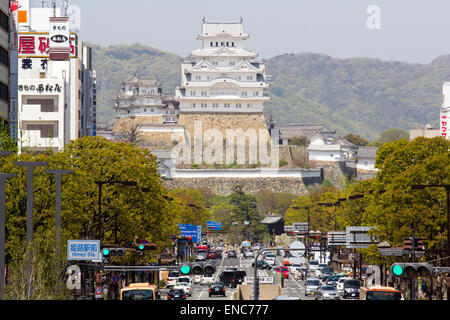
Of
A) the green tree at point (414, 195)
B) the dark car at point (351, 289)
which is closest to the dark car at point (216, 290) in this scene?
the dark car at point (351, 289)

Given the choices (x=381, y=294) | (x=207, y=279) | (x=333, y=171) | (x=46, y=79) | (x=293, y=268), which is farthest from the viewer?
(x=333, y=171)

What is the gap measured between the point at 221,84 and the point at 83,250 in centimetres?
13452

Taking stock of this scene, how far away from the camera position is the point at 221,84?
177 meters

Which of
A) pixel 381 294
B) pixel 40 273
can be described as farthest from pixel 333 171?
pixel 40 273

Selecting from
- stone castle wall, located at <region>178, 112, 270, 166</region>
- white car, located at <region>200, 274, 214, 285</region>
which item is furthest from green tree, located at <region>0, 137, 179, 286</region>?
stone castle wall, located at <region>178, 112, 270, 166</region>

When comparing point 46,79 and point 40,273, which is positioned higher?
point 46,79

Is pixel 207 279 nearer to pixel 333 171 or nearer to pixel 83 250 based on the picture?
pixel 83 250

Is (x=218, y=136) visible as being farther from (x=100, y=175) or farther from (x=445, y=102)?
(x=100, y=175)

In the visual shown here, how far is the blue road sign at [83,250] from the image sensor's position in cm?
4397

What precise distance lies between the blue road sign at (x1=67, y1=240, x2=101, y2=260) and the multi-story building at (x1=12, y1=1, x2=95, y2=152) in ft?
136

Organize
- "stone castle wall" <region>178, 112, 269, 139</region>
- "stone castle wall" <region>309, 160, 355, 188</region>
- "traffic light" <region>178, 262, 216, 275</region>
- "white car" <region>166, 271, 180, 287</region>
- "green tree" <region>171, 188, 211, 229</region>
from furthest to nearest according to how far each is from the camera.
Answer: "stone castle wall" <region>178, 112, 269, 139</region> → "stone castle wall" <region>309, 160, 355, 188</region> → "green tree" <region>171, 188, 211, 229</region> → "white car" <region>166, 271, 180, 287</region> → "traffic light" <region>178, 262, 216, 275</region>

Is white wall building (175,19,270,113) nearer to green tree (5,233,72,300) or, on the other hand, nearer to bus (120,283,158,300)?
bus (120,283,158,300)

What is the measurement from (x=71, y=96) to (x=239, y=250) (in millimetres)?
47546

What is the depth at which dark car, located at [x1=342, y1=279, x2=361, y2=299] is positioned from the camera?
60453 mm
